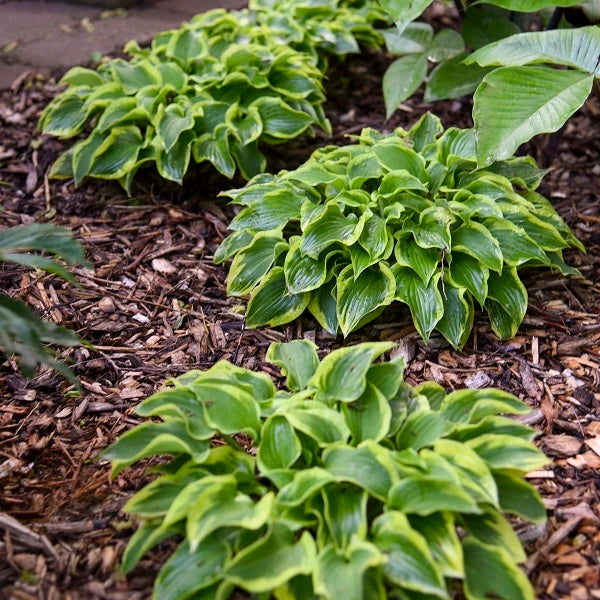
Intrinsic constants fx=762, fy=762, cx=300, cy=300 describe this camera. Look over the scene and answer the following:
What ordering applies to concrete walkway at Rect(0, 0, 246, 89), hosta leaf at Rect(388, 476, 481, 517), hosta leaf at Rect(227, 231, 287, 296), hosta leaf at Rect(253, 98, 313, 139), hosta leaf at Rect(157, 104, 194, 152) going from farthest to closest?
concrete walkway at Rect(0, 0, 246, 89), hosta leaf at Rect(253, 98, 313, 139), hosta leaf at Rect(157, 104, 194, 152), hosta leaf at Rect(227, 231, 287, 296), hosta leaf at Rect(388, 476, 481, 517)

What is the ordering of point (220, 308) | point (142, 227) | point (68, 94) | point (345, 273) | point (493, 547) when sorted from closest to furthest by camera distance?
1. point (493, 547)
2. point (345, 273)
3. point (220, 308)
4. point (142, 227)
5. point (68, 94)

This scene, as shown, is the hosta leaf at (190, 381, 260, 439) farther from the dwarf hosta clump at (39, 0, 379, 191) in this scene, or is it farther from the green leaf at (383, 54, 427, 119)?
the green leaf at (383, 54, 427, 119)

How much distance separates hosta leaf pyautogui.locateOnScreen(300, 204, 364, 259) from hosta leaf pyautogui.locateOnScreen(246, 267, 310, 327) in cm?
18

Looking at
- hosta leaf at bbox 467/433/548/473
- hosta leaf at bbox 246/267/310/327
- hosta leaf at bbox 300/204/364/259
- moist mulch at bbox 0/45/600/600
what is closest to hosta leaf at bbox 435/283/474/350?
moist mulch at bbox 0/45/600/600

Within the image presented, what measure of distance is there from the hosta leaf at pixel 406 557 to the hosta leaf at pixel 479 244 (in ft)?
4.04

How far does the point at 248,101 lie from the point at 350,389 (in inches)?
83.3

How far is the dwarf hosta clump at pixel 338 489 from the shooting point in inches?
69.9

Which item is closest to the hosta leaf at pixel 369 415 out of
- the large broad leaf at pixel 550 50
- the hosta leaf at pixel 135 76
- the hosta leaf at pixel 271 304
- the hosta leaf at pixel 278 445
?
the hosta leaf at pixel 278 445

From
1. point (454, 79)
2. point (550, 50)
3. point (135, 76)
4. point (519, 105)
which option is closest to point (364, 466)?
point (519, 105)

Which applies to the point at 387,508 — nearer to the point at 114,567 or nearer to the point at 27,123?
the point at 114,567

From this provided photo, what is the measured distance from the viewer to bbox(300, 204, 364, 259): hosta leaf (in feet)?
9.27

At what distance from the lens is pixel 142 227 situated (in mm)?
3635

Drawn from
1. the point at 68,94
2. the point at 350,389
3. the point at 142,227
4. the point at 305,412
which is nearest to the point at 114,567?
the point at 305,412

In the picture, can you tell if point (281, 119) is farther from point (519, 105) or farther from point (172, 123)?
point (519, 105)
